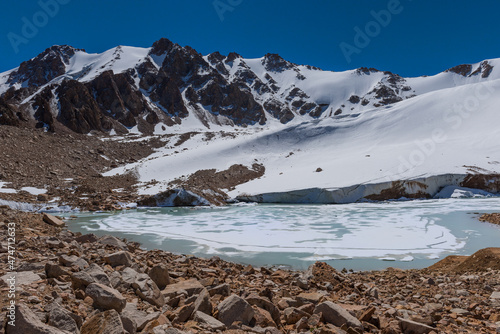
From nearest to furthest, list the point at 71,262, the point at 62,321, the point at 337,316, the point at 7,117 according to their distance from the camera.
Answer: the point at 62,321
the point at 337,316
the point at 71,262
the point at 7,117

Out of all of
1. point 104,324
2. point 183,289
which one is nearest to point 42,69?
point 183,289

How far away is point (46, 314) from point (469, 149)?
43788mm

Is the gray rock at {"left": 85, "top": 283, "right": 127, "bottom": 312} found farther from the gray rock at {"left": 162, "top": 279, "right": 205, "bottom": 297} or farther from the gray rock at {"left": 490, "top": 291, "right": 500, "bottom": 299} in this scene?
the gray rock at {"left": 490, "top": 291, "right": 500, "bottom": 299}

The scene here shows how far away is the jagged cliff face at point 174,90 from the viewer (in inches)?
3123

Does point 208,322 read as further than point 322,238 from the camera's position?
No

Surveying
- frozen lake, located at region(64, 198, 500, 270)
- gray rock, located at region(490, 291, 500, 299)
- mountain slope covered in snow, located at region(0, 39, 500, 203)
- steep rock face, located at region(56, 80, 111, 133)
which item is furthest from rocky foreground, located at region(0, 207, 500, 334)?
steep rock face, located at region(56, 80, 111, 133)

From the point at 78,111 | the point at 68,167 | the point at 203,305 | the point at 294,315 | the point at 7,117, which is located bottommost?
the point at 294,315

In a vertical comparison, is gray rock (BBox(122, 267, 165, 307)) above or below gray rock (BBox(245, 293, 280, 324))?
above

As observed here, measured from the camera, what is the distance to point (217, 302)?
4113mm

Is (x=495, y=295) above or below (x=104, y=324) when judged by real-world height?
below

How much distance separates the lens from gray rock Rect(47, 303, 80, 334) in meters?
2.59

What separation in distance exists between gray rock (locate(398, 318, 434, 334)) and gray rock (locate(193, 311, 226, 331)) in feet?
7.08

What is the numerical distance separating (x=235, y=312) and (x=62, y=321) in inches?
68.0

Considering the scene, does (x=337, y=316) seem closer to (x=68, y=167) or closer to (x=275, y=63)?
(x=68, y=167)
